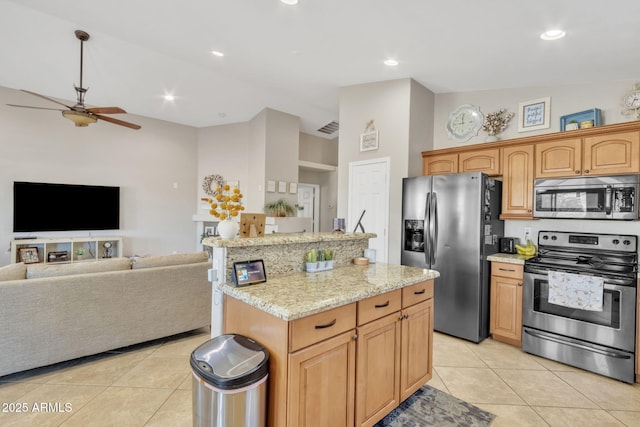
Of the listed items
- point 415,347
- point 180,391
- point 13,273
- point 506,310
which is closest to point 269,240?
point 415,347

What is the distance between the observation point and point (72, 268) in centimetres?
263

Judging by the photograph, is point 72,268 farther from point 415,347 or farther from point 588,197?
point 588,197

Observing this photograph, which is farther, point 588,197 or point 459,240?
point 459,240

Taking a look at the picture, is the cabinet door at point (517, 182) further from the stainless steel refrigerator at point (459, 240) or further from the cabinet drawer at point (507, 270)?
the cabinet drawer at point (507, 270)

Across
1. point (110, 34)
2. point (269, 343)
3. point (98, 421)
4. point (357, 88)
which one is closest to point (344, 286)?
point (269, 343)

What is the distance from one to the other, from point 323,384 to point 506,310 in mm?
2585

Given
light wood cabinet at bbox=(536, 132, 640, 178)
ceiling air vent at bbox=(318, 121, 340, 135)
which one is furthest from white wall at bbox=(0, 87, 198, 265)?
light wood cabinet at bbox=(536, 132, 640, 178)

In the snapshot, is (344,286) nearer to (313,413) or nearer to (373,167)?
(313,413)

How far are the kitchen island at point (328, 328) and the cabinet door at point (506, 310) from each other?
147 cm

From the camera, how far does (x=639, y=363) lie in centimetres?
246

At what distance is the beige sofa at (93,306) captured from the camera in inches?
93.0

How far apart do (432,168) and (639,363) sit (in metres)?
2.66

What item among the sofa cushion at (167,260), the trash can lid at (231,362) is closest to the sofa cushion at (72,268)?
the sofa cushion at (167,260)

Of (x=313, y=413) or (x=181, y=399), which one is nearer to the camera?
(x=313, y=413)
